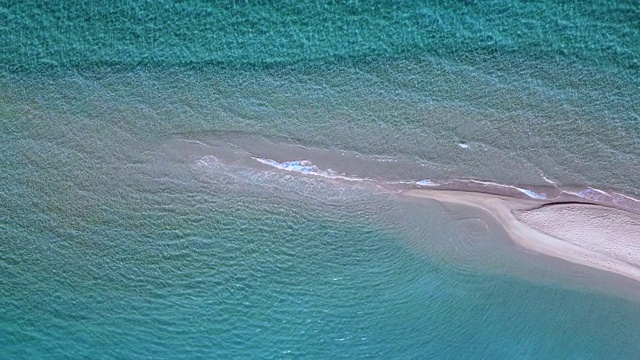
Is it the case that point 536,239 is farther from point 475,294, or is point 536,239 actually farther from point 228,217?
point 228,217

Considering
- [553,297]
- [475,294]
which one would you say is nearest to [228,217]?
[475,294]

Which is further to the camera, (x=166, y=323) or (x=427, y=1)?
(x=166, y=323)

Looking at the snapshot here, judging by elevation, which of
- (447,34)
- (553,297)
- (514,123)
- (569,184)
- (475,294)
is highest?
(447,34)

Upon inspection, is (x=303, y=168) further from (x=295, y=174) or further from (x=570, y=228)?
(x=570, y=228)

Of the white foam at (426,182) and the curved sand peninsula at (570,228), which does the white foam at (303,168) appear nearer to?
the white foam at (426,182)

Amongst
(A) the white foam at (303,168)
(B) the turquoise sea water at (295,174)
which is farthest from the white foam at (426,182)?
(A) the white foam at (303,168)

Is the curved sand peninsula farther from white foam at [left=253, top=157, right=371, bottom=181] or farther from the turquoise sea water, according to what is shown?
white foam at [left=253, top=157, right=371, bottom=181]

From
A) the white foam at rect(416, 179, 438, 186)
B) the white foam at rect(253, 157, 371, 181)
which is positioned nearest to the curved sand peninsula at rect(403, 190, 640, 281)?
the white foam at rect(416, 179, 438, 186)
